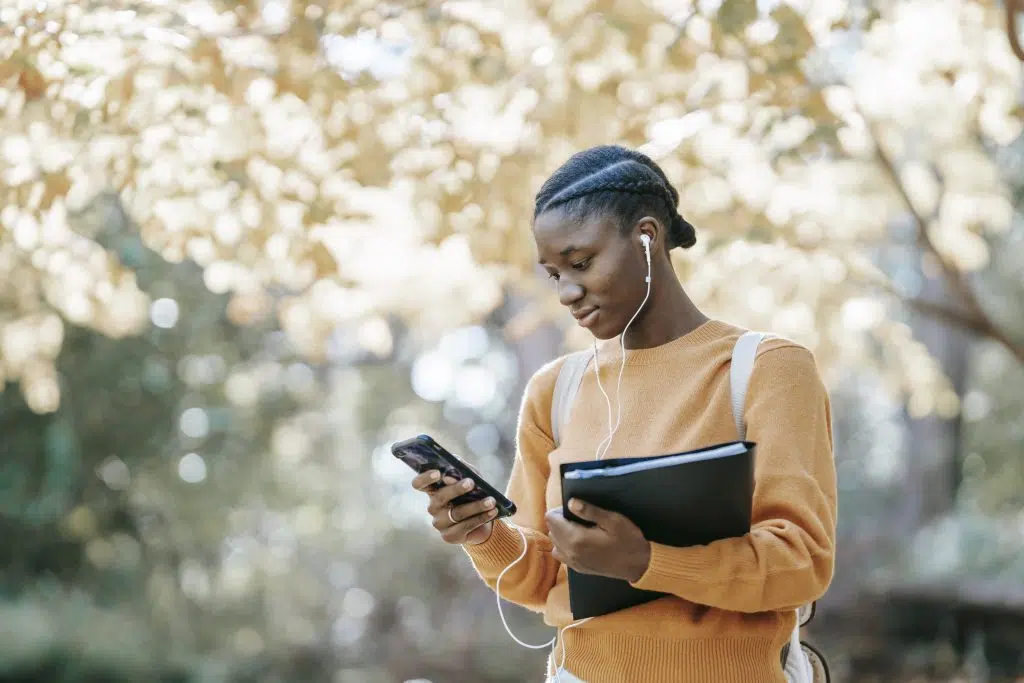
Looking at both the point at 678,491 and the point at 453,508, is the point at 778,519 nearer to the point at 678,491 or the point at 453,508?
the point at 678,491

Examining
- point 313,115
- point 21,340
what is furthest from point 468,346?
point 313,115

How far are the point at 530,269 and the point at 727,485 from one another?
3.46 metres

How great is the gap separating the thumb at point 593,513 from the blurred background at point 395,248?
7.42 feet

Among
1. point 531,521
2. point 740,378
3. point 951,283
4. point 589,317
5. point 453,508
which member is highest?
point 589,317

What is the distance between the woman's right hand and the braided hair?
54cm

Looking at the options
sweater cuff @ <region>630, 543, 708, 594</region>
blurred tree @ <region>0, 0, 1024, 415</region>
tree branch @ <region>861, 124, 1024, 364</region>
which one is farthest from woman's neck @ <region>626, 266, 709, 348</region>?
tree branch @ <region>861, 124, 1024, 364</region>

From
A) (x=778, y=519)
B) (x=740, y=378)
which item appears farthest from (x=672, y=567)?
(x=740, y=378)

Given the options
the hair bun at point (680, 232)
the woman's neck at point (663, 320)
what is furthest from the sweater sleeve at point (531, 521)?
Answer: the hair bun at point (680, 232)

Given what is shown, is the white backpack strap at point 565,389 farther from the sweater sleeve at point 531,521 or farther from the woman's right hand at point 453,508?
the woman's right hand at point 453,508

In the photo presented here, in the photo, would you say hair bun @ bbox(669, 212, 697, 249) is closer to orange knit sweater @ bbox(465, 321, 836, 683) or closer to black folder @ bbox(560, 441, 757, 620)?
orange knit sweater @ bbox(465, 321, 836, 683)

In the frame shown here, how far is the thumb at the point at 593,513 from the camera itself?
71.2 inches

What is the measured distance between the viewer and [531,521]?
2393mm

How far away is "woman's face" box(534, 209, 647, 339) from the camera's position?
2100 mm

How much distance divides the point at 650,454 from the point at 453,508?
1.34 feet
